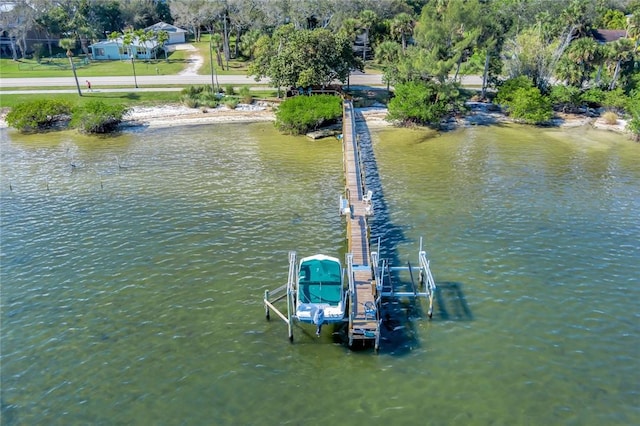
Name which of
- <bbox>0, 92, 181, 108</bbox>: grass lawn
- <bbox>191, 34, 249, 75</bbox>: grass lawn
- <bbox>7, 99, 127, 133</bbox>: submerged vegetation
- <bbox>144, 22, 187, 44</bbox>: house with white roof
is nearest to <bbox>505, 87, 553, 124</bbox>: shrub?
<bbox>191, 34, 249, 75</bbox>: grass lawn

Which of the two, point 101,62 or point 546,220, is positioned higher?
point 101,62

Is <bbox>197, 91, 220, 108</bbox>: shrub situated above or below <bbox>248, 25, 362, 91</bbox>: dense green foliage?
below

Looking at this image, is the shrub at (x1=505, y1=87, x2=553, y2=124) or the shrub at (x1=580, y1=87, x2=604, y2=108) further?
the shrub at (x1=580, y1=87, x2=604, y2=108)

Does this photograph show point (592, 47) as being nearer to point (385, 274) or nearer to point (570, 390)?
point (385, 274)

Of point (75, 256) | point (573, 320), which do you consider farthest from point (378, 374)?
point (75, 256)

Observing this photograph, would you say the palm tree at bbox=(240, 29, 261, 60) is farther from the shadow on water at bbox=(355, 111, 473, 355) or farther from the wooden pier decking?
the shadow on water at bbox=(355, 111, 473, 355)

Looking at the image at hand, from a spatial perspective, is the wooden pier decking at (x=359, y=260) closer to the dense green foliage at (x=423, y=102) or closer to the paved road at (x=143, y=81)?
the dense green foliage at (x=423, y=102)
